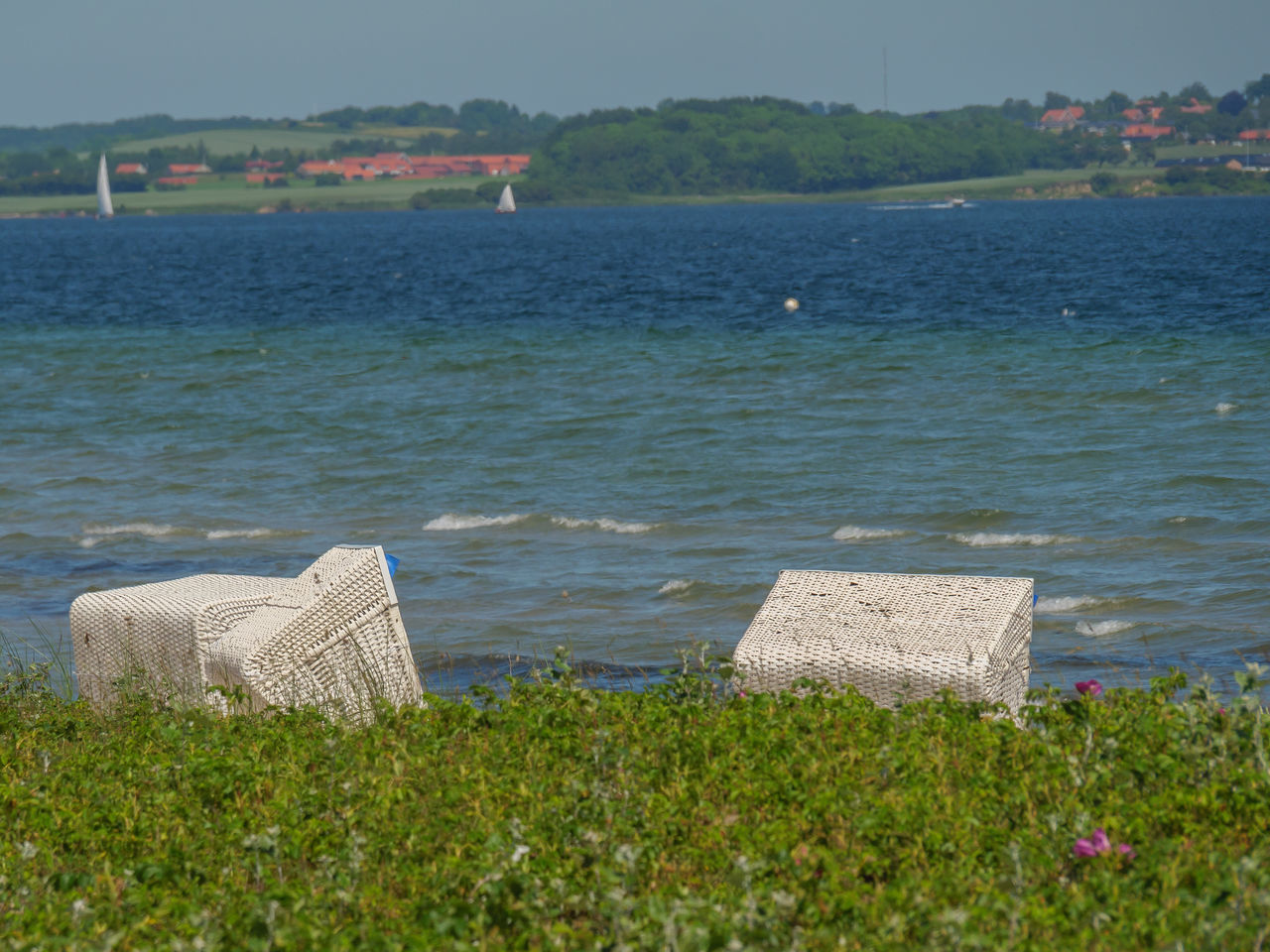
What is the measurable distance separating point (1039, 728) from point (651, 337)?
80.8 feet

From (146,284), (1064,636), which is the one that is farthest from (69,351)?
(1064,636)

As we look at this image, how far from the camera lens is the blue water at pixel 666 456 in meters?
10.9

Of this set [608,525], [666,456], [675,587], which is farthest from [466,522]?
[666,456]

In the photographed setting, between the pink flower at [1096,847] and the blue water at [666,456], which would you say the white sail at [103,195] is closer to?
the blue water at [666,456]

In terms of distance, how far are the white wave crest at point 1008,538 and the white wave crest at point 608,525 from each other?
292 cm

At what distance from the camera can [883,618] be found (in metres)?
6.30

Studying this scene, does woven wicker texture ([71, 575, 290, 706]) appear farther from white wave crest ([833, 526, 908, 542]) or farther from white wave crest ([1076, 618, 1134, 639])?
white wave crest ([833, 526, 908, 542])

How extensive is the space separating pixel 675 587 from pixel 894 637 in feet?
16.5

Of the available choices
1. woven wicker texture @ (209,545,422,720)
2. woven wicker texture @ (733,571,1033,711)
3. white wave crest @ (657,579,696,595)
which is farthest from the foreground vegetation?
white wave crest @ (657,579,696,595)

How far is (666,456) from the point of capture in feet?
55.3

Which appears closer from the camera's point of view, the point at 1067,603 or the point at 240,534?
the point at 1067,603

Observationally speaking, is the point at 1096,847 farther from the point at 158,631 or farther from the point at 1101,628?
the point at 1101,628

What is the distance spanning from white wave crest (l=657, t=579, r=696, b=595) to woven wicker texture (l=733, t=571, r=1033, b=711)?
4240mm

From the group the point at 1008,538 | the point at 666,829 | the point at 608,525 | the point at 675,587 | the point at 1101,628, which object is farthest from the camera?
the point at 608,525
